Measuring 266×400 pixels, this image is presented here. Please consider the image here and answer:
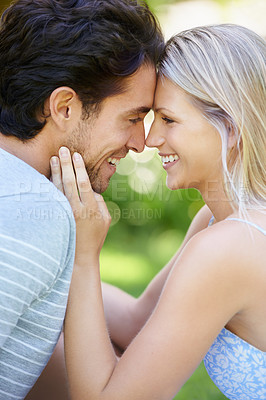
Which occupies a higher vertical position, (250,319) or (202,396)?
(250,319)

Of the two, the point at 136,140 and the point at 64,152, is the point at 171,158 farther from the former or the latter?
the point at 64,152

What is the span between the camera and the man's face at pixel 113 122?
271 centimetres

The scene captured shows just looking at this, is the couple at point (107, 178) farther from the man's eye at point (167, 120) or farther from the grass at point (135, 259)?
the grass at point (135, 259)

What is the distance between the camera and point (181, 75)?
254 cm

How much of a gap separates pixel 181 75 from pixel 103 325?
3.92 feet

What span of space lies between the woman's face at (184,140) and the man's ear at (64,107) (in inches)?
15.9

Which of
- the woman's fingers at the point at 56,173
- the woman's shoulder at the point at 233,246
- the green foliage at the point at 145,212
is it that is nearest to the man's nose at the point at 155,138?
the woman's fingers at the point at 56,173

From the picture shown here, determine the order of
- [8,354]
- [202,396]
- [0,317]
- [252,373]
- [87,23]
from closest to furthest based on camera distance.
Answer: [0,317]
[8,354]
[252,373]
[87,23]
[202,396]

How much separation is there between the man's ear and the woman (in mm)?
194

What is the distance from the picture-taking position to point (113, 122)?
9.03 feet

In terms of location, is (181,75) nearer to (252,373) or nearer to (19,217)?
(19,217)

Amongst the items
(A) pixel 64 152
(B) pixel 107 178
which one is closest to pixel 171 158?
(B) pixel 107 178

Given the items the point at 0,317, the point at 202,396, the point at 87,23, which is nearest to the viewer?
the point at 0,317

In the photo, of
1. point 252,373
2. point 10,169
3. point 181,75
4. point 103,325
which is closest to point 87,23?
point 181,75
